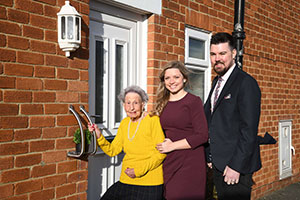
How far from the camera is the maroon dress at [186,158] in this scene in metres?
3.07

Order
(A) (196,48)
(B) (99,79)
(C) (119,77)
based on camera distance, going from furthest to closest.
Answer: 1. (A) (196,48)
2. (C) (119,77)
3. (B) (99,79)

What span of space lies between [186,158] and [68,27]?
1.60 metres

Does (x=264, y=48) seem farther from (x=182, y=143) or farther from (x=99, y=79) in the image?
(x=182, y=143)

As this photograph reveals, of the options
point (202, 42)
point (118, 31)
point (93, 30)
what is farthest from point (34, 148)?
point (202, 42)

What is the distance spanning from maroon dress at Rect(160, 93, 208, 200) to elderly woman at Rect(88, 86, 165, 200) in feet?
→ 0.33

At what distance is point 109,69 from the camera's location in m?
3.99

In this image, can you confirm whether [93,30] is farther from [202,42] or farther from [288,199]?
[288,199]

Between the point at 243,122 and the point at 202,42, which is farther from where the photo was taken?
the point at 202,42

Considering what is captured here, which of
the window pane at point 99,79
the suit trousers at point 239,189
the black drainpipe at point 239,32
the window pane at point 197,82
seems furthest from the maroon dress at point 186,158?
the window pane at point 197,82

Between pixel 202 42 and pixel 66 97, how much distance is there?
8.90 feet

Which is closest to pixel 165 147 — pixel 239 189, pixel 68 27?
pixel 239 189

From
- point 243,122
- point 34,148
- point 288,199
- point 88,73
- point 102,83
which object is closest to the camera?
point 243,122

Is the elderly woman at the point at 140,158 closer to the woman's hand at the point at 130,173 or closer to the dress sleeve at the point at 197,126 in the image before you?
the woman's hand at the point at 130,173

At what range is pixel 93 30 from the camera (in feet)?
12.3
